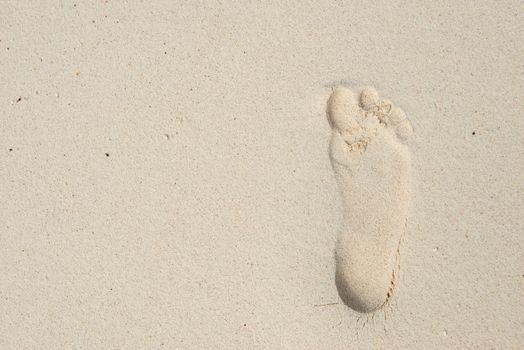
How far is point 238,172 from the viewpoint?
6.12ft

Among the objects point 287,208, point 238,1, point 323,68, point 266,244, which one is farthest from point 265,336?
point 238,1

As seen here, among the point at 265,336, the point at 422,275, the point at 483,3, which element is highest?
the point at 483,3

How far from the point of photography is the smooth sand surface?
181 cm

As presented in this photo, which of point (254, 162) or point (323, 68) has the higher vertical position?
point (323, 68)

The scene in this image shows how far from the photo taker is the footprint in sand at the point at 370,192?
5.89 feet

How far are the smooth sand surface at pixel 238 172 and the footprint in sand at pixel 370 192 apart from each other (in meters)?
0.04

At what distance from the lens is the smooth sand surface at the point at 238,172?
5.92 feet

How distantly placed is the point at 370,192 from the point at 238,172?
0.47 metres

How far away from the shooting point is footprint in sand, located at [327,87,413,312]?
1.79 metres

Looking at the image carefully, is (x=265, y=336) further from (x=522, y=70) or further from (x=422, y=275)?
(x=522, y=70)

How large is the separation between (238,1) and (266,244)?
2.88 feet

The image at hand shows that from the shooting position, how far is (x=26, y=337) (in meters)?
1.90

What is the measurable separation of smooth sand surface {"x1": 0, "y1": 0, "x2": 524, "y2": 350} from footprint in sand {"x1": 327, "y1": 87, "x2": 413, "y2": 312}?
44 mm

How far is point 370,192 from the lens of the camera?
180cm
